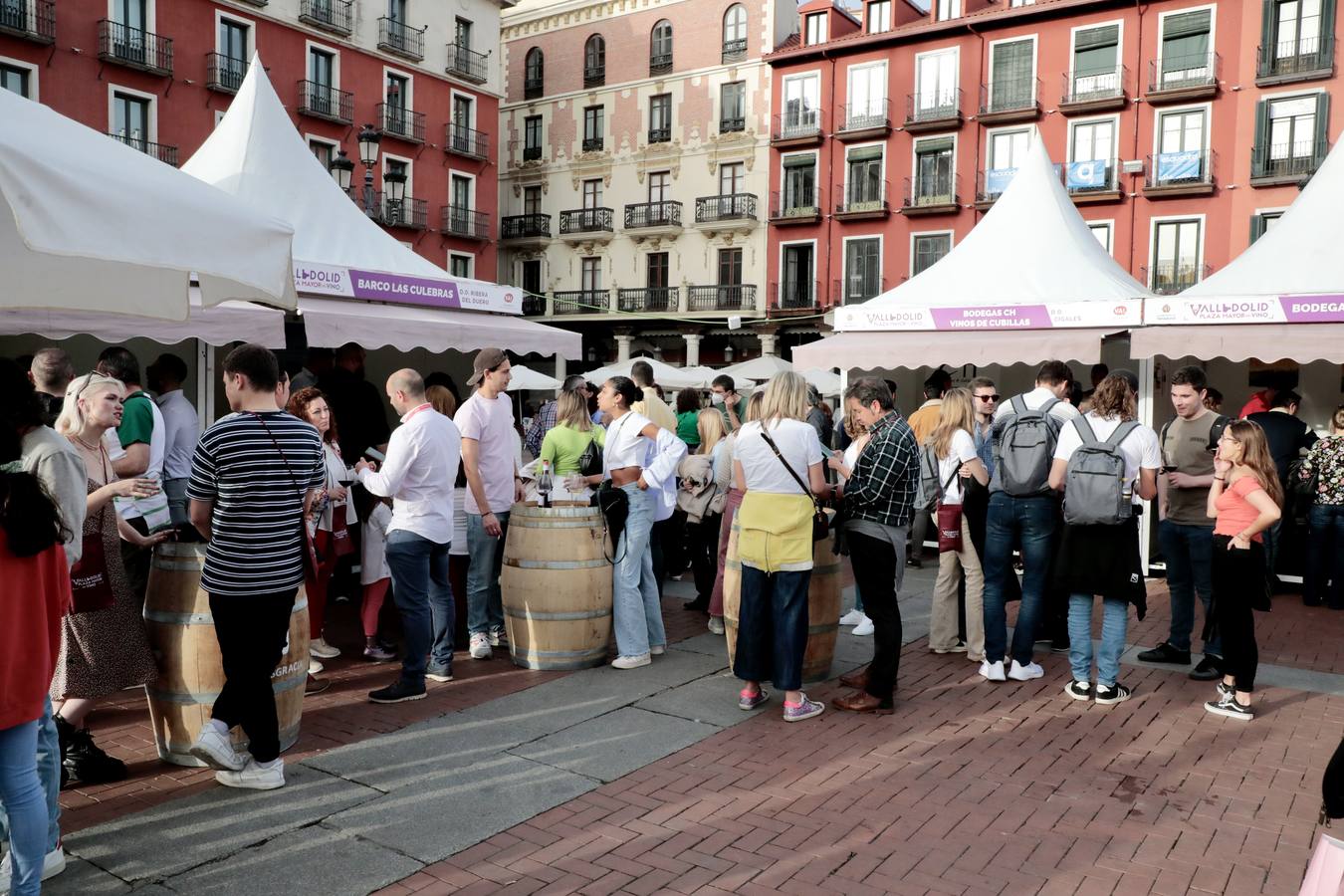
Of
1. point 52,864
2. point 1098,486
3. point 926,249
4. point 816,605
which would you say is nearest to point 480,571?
point 816,605

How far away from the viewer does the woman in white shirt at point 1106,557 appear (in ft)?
17.1

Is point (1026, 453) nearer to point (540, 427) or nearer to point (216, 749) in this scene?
point (216, 749)

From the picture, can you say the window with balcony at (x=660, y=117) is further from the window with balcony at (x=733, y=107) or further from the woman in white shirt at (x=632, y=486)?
the woman in white shirt at (x=632, y=486)

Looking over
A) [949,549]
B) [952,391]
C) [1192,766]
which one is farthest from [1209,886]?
[952,391]

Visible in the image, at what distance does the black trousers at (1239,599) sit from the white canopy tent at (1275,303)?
153 inches

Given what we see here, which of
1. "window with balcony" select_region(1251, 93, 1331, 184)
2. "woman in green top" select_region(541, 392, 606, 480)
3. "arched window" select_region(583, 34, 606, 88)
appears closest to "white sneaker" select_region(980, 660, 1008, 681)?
"woman in green top" select_region(541, 392, 606, 480)

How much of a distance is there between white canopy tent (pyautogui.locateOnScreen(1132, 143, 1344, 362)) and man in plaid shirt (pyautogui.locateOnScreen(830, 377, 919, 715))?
475 centimetres

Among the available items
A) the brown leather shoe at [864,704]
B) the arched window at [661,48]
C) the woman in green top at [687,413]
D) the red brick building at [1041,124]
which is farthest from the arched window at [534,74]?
the brown leather shoe at [864,704]

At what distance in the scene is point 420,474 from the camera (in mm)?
4965

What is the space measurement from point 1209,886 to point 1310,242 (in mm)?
7637

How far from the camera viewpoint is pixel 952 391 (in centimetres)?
614

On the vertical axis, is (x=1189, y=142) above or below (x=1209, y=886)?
above

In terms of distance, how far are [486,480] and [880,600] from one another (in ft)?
7.86

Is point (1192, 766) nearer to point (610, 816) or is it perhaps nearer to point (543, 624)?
point (610, 816)
